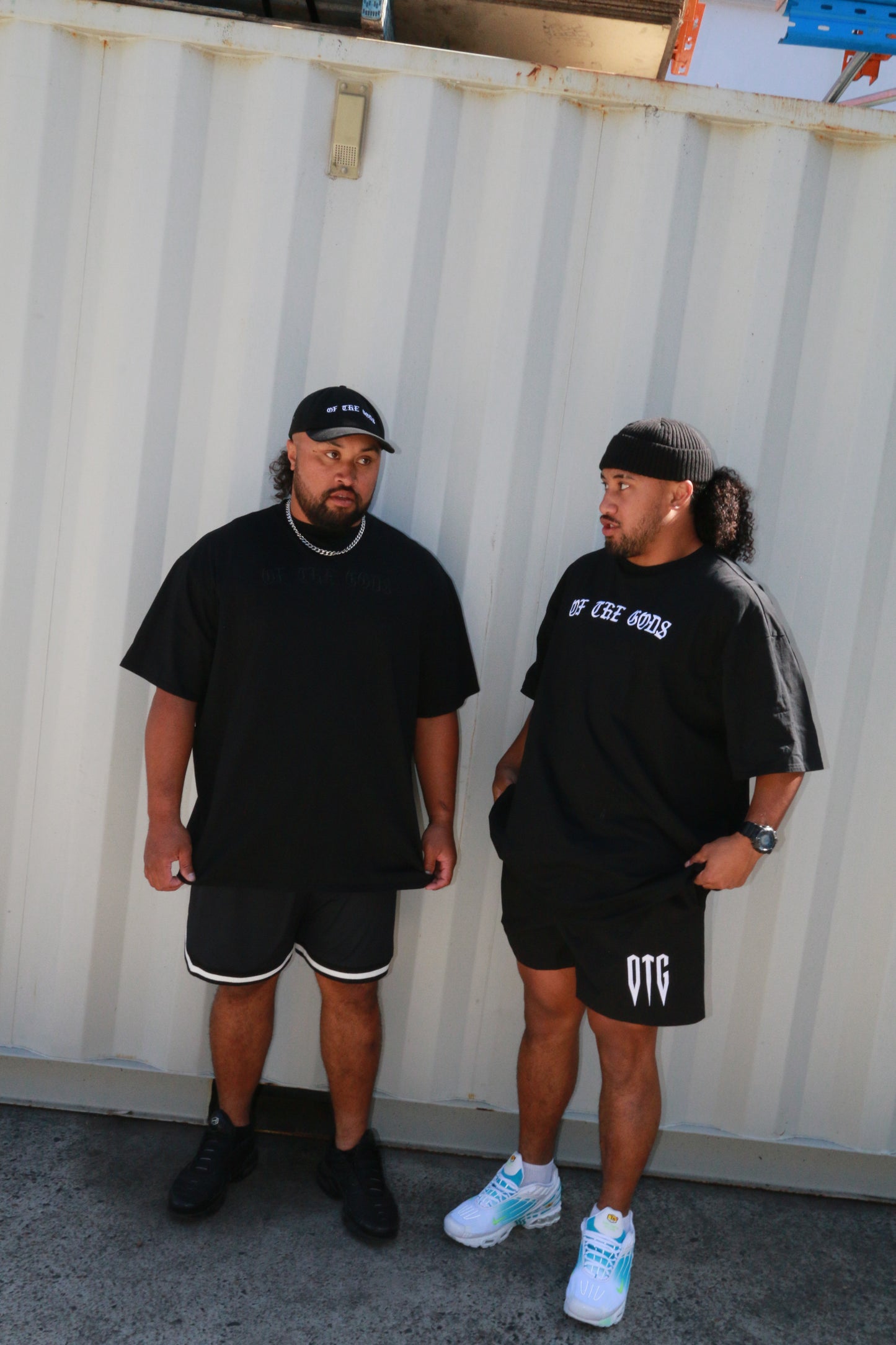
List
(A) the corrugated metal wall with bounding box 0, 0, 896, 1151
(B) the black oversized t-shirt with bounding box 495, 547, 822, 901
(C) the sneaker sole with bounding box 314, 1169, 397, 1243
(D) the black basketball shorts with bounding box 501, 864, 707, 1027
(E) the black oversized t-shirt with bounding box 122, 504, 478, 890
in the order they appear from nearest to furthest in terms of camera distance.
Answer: (B) the black oversized t-shirt with bounding box 495, 547, 822, 901 → (D) the black basketball shorts with bounding box 501, 864, 707, 1027 → (E) the black oversized t-shirt with bounding box 122, 504, 478, 890 → (C) the sneaker sole with bounding box 314, 1169, 397, 1243 → (A) the corrugated metal wall with bounding box 0, 0, 896, 1151

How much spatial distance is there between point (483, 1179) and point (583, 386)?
7.33ft

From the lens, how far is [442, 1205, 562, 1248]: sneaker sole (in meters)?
2.54

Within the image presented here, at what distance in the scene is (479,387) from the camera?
2707 millimetres

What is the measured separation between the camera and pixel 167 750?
2494 mm

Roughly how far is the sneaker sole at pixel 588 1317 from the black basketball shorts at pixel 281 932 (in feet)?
2.87

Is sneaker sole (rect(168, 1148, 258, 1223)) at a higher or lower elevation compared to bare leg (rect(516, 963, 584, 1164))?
lower

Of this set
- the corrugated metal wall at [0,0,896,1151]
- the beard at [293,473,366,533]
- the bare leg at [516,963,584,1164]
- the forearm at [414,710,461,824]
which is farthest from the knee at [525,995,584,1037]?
the beard at [293,473,366,533]

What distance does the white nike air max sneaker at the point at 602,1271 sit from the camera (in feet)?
7.61

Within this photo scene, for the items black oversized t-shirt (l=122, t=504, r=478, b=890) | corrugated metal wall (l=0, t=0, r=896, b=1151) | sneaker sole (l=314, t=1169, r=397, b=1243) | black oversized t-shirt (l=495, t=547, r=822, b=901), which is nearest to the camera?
black oversized t-shirt (l=495, t=547, r=822, b=901)

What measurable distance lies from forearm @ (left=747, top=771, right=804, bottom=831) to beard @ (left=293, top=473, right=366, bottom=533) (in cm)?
112

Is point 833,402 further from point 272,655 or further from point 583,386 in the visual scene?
point 272,655

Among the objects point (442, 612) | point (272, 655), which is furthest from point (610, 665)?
point (272, 655)

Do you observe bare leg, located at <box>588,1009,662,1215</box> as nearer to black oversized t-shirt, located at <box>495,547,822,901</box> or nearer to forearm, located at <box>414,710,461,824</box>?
black oversized t-shirt, located at <box>495,547,822,901</box>

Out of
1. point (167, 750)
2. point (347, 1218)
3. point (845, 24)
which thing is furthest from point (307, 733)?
point (845, 24)
